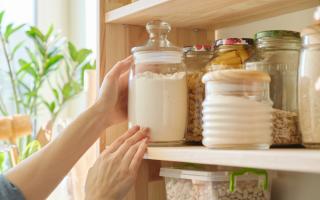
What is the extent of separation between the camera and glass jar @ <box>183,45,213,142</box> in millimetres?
938

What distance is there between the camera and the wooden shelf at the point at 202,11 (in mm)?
922

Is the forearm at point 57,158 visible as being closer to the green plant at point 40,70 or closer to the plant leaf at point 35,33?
the green plant at point 40,70

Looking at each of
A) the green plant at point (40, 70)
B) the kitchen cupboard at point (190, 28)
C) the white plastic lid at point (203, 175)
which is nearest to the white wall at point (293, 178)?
the kitchen cupboard at point (190, 28)

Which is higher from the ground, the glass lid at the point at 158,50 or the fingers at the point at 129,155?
the glass lid at the point at 158,50

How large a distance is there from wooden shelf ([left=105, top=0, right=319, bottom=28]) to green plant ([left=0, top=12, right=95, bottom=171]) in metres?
1.13

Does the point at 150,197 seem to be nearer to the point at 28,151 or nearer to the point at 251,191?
the point at 251,191

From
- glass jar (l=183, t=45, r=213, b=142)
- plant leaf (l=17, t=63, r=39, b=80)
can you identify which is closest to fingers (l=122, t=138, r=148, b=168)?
glass jar (l=183, t=45, r=213, b=142)

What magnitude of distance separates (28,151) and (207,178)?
3.18 ft

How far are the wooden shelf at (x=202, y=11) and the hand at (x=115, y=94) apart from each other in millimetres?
108

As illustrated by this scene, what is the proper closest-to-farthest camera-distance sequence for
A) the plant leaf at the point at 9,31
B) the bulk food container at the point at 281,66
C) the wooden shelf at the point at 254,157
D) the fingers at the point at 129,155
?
1. the wooden shelf at the point at 254,157
2. the bulk food container at the point at 281,66
3. the fingers at the point at 129,155
4. the plant leaf at the point at 9,31

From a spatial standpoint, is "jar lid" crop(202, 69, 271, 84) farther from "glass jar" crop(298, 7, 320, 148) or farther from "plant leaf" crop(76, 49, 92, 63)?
"plant leaf" crop(76, 49, 92, 63)

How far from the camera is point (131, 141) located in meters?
0.92

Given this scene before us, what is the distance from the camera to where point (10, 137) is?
1.50 metres

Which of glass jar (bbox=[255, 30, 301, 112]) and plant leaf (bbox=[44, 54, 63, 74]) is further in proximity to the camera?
plant leaf (bbox=[44, 54, 63, 74])
